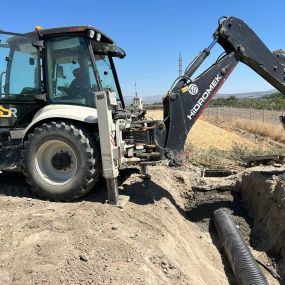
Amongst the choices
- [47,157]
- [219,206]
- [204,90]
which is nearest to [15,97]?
[47,157]

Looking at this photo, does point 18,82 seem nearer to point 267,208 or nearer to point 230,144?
point 267,208

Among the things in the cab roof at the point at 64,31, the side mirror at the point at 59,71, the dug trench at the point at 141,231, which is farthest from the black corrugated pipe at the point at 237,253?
the cab roof at the point at 64,31

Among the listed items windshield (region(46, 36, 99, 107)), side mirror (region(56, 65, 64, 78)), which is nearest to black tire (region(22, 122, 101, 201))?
windshield (region(46, 36, 99, 107))

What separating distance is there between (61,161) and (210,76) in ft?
9.10

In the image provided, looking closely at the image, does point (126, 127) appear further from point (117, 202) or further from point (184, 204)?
point (184, 204)

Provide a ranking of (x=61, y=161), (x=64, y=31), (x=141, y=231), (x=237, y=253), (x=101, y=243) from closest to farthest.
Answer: (x=101, y=243) → (x=141, y=231) → (x=237, y=253) → (x=61, y=161) → (x=64, y=31)

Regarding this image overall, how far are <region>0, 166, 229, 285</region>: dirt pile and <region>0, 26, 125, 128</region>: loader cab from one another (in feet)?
4.67

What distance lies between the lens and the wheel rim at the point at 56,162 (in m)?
6.41

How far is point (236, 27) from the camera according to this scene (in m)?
7.02

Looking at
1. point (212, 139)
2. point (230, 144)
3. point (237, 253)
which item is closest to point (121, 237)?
point (237, 253)

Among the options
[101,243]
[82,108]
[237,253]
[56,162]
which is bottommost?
[237,253]

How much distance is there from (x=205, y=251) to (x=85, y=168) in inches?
88.8

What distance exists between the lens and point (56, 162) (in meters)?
6.49

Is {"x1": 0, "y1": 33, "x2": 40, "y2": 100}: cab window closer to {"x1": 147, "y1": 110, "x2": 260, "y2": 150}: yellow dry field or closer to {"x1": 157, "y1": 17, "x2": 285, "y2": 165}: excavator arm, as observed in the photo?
{"x1": 157, "y1": 17, "x2": 285, "y2": 165}: excavator arm
